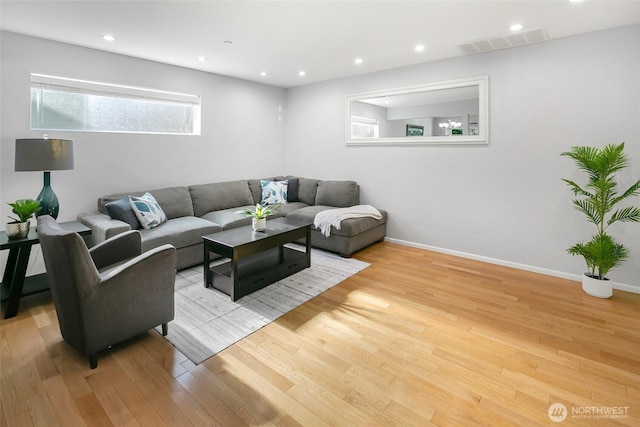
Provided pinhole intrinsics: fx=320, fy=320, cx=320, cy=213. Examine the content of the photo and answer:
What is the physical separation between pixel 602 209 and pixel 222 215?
418 cm

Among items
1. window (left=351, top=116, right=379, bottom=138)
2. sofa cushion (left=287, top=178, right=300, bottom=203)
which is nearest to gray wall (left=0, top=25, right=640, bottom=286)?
window (left=351, top=116, right=379, bottom=138)

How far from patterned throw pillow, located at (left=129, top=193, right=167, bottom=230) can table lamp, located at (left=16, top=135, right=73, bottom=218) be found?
681mm

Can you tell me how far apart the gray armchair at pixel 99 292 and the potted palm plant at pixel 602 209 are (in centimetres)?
372

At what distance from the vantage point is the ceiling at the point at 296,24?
264 centimetres

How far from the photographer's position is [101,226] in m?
3.15

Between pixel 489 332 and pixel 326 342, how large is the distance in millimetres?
1271

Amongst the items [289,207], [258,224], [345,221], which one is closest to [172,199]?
[258,224]

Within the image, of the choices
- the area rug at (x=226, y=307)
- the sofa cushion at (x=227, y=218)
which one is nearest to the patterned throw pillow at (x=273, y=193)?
the sofa cushion at (x=227, y=218)

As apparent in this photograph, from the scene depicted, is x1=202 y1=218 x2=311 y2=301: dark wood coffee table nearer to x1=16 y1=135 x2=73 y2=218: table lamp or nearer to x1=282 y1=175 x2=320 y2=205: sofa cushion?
x1=16 y1=135 x2=73 y2=218: table lamp

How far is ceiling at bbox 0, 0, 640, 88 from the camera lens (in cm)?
264

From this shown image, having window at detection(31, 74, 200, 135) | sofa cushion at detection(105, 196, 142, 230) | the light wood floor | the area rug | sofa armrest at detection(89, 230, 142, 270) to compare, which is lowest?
the light wood floor

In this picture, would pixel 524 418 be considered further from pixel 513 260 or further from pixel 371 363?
pixel 513 260

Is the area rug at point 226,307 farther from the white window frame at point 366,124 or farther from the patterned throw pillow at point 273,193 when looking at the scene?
the white window frame at point 366,124

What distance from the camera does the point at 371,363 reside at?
2.10 m
